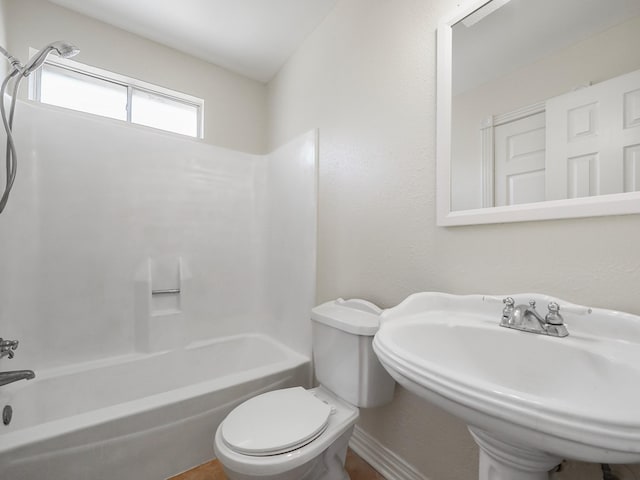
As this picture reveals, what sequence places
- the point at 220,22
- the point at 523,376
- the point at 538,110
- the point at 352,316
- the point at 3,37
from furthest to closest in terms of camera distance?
the point at 220,22
the point at 3,37
the point at 352,316
the point at 538,110
the point at 523,376

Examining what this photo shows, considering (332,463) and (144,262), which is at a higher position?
(144,262)

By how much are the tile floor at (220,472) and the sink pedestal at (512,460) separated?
811 millimetres

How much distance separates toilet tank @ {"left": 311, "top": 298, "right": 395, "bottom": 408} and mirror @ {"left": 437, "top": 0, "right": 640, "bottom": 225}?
1.84 feet

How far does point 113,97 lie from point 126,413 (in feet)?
6.61

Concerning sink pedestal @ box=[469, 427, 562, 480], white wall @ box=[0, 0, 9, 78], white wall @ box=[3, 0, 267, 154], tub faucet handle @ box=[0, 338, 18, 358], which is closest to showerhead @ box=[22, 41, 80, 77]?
white wall @ box=[0, 0, 9, 78]

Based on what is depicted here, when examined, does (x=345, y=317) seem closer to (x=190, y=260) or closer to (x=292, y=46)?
(x=190, y=260)

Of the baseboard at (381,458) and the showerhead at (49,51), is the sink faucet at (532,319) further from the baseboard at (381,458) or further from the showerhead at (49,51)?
the showerhead at (49,51)

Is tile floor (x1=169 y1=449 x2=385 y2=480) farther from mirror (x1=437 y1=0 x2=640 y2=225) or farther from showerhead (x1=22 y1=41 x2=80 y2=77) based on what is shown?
showerhead (x1=22 y1=41 x2=80 y2=77)

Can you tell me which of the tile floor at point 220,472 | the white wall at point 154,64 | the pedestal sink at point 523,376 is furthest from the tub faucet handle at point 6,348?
the pedestal sink at point 523,376

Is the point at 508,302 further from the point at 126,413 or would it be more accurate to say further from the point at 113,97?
the point at 113,97

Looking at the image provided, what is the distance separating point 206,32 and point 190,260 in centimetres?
156

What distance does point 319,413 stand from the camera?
1140 millimetres

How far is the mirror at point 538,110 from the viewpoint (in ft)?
2.48

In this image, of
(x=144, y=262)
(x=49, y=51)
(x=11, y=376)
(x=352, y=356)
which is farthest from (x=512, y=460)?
(x=49, y=51)
